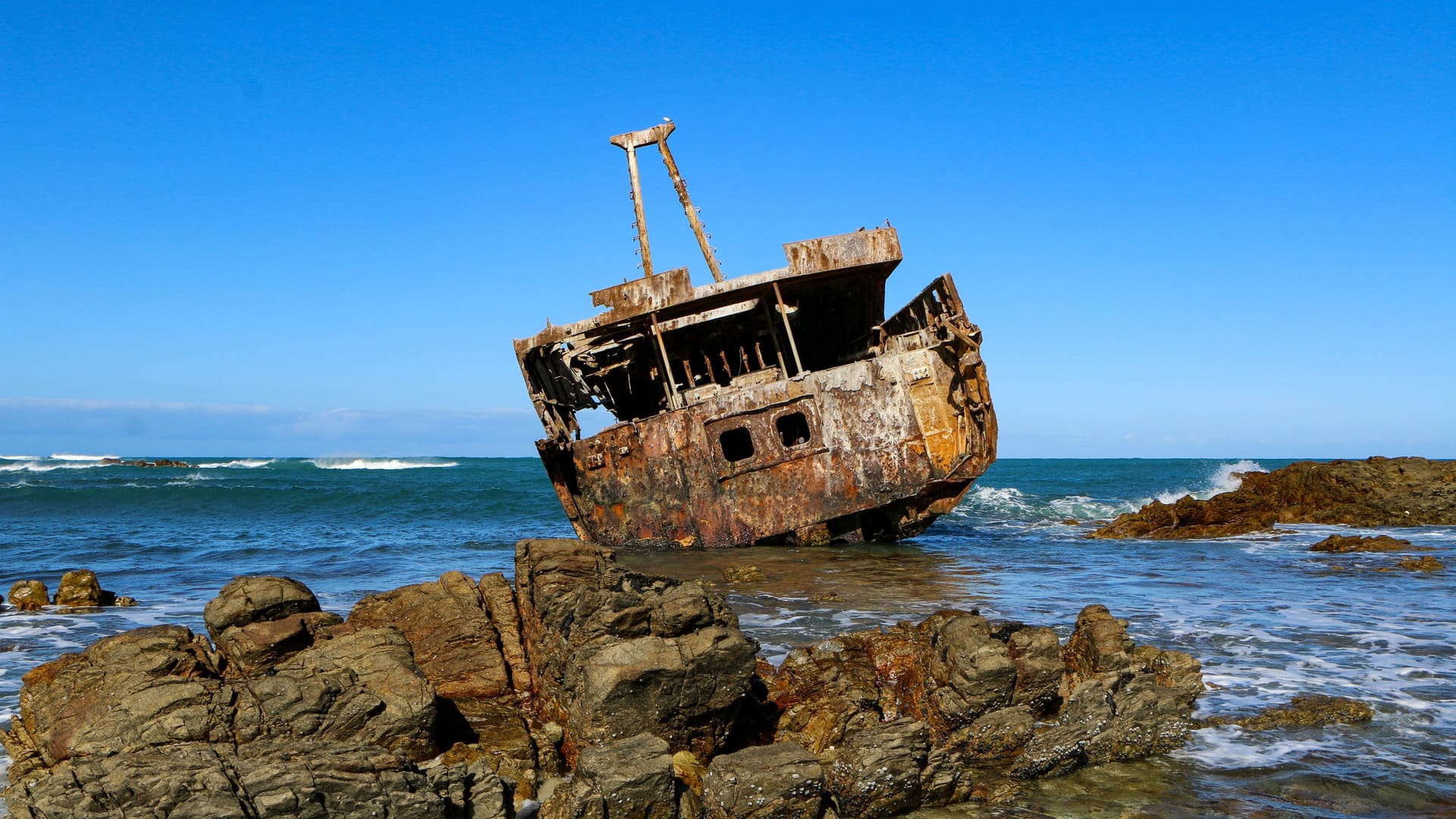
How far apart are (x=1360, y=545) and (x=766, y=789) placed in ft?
44.9

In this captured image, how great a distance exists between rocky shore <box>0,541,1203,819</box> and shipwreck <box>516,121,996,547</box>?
627 centimetres

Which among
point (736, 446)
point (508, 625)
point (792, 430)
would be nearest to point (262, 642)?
point (508, 625)

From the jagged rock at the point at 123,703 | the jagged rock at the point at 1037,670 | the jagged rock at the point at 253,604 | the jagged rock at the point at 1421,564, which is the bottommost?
the jagged rock at the point at 1421,564

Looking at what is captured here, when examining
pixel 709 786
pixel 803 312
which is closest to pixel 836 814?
pixel 709 786

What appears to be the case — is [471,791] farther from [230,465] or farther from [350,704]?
[230,465]

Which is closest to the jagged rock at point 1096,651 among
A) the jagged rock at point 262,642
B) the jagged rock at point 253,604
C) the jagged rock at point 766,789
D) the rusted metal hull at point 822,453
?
the jagged rock at point 766,789

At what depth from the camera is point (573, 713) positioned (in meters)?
5.02

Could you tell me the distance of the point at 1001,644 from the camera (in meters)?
5.69

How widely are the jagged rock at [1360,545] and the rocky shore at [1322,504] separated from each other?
9.08ft

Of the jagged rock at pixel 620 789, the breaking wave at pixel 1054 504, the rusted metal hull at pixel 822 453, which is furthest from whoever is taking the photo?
the breaking wave at pixel 1054 504

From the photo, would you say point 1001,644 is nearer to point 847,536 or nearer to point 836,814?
point 836,814

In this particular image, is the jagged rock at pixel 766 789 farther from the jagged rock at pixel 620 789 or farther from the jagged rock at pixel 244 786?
the jagged rock at pixel 244 786

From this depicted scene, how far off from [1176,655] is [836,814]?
3.08 metres

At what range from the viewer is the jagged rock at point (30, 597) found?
10133 millimetres
